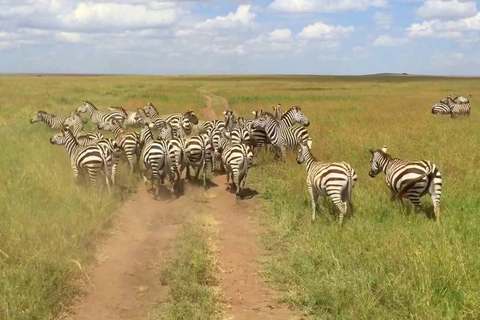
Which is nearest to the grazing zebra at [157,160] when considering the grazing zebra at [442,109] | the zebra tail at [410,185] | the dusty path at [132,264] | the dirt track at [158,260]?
the dirt track at [158,260]

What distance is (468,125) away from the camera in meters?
21.6

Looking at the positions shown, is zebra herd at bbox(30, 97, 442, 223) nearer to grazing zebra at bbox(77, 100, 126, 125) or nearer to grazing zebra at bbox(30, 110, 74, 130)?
grazing zebra at bbox(30, 110, 74, 130)

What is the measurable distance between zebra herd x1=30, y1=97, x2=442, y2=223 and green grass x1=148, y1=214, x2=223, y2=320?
2.50 meters

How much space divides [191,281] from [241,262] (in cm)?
131

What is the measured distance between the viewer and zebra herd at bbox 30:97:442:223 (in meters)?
8.98

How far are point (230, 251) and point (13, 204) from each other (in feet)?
14.7

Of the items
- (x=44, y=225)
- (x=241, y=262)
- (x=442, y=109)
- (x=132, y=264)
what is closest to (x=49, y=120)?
(x=44, y=225)

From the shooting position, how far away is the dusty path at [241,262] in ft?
21.2

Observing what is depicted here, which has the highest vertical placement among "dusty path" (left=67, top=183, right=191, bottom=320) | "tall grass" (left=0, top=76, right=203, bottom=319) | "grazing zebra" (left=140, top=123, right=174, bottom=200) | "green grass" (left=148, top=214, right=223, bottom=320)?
"grazing zebra" (left=140, top=123, right=174, bottom=200)

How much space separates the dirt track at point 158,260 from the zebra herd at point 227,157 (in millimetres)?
1019

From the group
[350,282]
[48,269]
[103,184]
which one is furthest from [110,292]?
[103,184]

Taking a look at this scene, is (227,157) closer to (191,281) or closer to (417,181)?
(417,181)

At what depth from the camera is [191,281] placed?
23.0ft

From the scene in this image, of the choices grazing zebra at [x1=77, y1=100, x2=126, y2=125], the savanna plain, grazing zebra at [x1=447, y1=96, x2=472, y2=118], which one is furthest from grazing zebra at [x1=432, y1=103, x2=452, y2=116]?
grazing zebra at [x1=77, y1=100, x2=126, y2=125]
